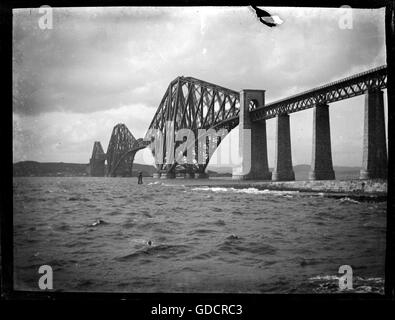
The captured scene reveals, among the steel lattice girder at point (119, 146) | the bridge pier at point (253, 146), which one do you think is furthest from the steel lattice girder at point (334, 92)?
the steel lattice girder at point (119, 146)

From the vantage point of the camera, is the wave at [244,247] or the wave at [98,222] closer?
the wave at [244,247]

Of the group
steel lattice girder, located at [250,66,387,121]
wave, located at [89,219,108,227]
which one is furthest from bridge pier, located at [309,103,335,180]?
wave, located at [89,219,108,227]

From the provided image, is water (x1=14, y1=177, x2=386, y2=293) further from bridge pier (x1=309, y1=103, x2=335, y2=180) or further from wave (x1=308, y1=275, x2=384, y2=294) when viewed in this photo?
bridge pier (x1=309, y1=103, x2=335, y2=180)

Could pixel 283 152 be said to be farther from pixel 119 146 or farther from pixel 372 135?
pixel 119 146

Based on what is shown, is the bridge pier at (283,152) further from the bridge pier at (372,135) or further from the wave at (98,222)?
the wave at (98,222)

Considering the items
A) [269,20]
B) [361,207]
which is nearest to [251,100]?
[269,20]
